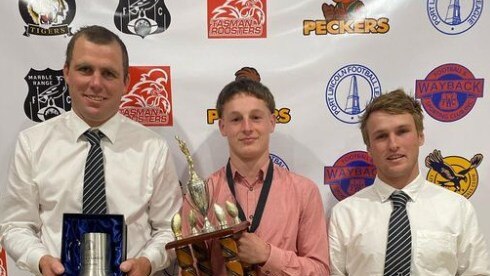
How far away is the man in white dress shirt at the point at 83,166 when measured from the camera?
1568mm

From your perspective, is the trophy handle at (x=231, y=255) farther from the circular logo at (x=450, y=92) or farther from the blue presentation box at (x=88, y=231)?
the circular logo at (x=450, y=92)

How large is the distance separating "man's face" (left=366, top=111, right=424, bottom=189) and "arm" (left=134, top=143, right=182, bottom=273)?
68 centimetres

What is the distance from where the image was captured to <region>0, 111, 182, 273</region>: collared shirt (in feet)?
5.23

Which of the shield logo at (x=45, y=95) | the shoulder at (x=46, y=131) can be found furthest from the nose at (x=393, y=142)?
the shield logo at (x=45, y=95)

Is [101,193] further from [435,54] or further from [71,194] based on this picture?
[435,54]

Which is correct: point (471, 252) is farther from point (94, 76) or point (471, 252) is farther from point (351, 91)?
point (94, 76)

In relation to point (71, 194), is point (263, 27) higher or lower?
higher

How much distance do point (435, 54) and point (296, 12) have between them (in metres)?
0.55

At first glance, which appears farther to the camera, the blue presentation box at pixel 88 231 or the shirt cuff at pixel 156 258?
the shirt cuff at pixel 156 258

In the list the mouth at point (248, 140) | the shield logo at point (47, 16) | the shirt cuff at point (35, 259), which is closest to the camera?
the shirt cuff at point (35, 259)

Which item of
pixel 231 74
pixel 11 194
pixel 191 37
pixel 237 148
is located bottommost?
pixel 11 194

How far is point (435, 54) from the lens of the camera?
1.93 metres

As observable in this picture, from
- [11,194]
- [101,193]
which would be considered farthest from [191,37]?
[11,194]

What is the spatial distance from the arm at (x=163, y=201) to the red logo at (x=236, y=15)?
1.71ft
